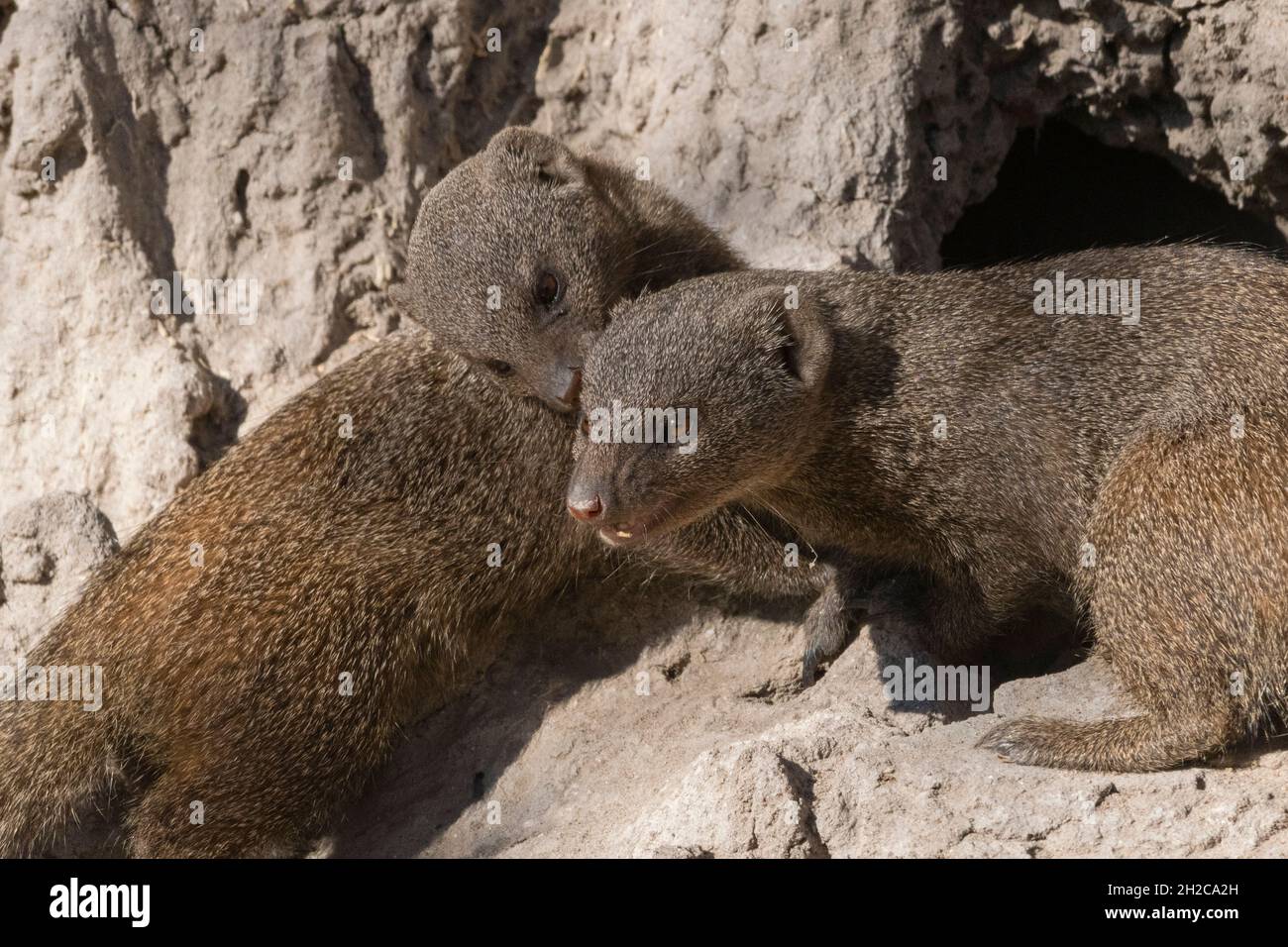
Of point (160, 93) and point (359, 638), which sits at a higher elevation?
point (160, 93)

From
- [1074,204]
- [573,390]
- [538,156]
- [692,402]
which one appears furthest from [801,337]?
[1074,204]

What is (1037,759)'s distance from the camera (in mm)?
3162

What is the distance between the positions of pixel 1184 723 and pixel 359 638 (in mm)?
1980

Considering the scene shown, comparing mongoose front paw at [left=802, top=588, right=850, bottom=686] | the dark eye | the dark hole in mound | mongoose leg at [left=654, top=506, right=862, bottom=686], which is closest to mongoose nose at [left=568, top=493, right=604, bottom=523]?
the dark eye

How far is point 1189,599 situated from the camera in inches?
120

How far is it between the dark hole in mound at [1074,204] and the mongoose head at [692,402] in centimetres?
179

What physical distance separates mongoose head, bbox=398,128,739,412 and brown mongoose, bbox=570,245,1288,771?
0.89ft

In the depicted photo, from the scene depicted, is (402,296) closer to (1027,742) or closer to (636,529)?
(636,529)

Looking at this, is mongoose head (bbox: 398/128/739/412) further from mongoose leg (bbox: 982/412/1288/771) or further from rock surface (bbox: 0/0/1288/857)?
mongoose leg (bbox: 982/412/1288/771)

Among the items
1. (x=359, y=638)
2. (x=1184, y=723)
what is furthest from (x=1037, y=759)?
(x=359, y=638)

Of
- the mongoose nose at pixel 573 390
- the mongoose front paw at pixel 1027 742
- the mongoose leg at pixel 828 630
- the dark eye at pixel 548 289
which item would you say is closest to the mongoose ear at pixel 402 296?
the dark eye at pixel 548 289

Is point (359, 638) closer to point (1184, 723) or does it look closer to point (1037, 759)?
point (1037, 759)

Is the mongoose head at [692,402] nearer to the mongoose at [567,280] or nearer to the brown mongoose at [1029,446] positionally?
the brown mongoose at [1029,446]

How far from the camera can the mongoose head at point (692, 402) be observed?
10.0 ft
